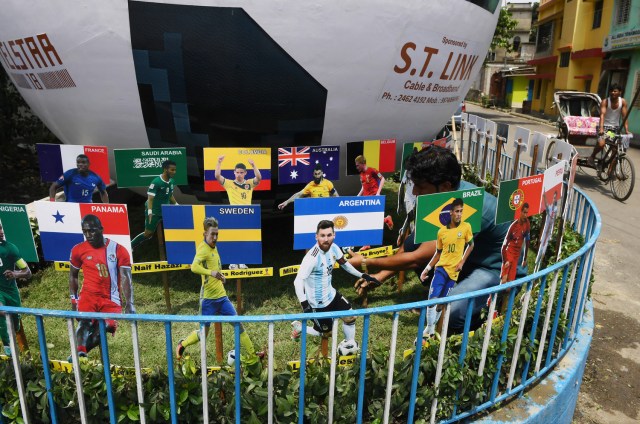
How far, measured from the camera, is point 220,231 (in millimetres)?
3518

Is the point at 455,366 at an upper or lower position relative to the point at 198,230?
lower

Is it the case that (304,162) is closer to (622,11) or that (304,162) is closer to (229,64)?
(229,64)

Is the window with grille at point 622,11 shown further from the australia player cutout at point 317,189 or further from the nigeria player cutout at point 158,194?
the nigeria player cutout at point 158,194

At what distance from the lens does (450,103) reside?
5.00 m

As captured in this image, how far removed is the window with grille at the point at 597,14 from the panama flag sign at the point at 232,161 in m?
22.7

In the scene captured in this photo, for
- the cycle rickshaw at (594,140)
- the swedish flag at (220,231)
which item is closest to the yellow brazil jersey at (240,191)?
the swedish flag at (220,231)

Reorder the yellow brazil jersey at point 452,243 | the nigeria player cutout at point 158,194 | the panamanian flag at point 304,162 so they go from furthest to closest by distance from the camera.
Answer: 1. the panamanian flag at point 304,162
2. the nigeria player cutout at point 158,194
3. the yellow brazil jersey at point 452,243

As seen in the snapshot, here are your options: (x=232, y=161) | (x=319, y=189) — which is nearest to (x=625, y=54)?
(x=319, y=189)

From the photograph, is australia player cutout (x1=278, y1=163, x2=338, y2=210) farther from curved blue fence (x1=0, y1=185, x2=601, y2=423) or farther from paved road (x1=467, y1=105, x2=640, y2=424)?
paved road (x1=467, y1=105, x2=640, y2=424)

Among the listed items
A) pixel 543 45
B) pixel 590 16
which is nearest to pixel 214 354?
pixel 590 16

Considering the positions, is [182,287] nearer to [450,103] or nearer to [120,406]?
[120,406]

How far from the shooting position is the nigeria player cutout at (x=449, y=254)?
3.38m

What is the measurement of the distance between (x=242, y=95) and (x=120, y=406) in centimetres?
Result: 228

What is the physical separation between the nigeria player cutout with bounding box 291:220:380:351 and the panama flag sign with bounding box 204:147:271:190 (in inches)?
40.5
